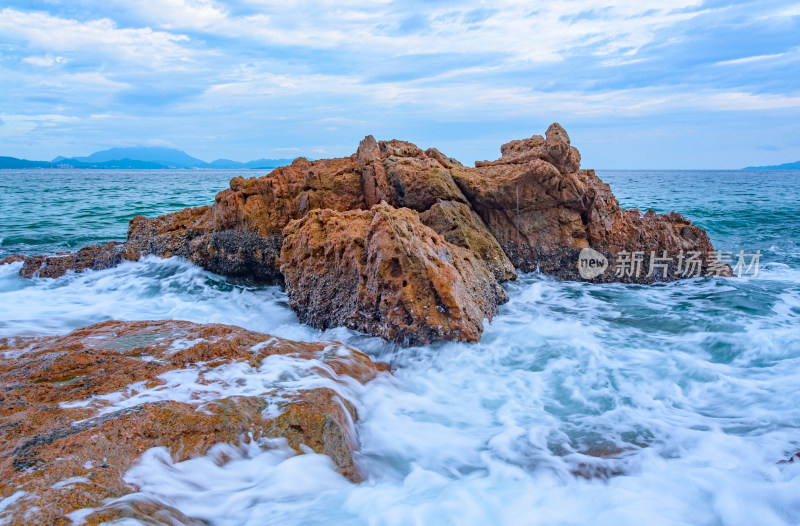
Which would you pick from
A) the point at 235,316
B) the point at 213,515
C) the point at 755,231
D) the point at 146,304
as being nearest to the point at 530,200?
the point at 235,316

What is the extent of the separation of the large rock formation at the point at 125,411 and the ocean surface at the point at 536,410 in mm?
138

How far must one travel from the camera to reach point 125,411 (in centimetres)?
278

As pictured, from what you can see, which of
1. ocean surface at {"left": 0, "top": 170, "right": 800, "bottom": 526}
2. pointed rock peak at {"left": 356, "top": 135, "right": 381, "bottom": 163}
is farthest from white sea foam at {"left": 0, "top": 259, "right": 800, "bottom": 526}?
pointed rock peak at {"left": 356, "top": 135, "right": 381, "bottom": 163}

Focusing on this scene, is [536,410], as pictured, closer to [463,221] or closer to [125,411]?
[125,411]

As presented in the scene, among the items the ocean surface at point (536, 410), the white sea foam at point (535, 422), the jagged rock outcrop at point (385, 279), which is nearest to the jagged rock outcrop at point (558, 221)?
the ocean surface at point (536, 410)

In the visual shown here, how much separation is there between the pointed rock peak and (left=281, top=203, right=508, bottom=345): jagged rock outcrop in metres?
2.15

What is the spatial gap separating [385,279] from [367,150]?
160 inches

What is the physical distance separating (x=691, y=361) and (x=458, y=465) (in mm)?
3128

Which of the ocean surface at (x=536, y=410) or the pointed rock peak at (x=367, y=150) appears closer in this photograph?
the ocean surface at (x=536, y=410)

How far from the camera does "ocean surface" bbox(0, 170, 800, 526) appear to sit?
8.77 feet

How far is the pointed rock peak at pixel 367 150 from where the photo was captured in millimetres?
8169

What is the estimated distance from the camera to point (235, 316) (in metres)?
6.48

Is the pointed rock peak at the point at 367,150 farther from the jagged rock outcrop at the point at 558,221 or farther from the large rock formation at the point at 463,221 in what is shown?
the jagged rock outcrop at the point at 558,221

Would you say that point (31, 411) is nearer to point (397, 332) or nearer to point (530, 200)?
point (397, 332)
